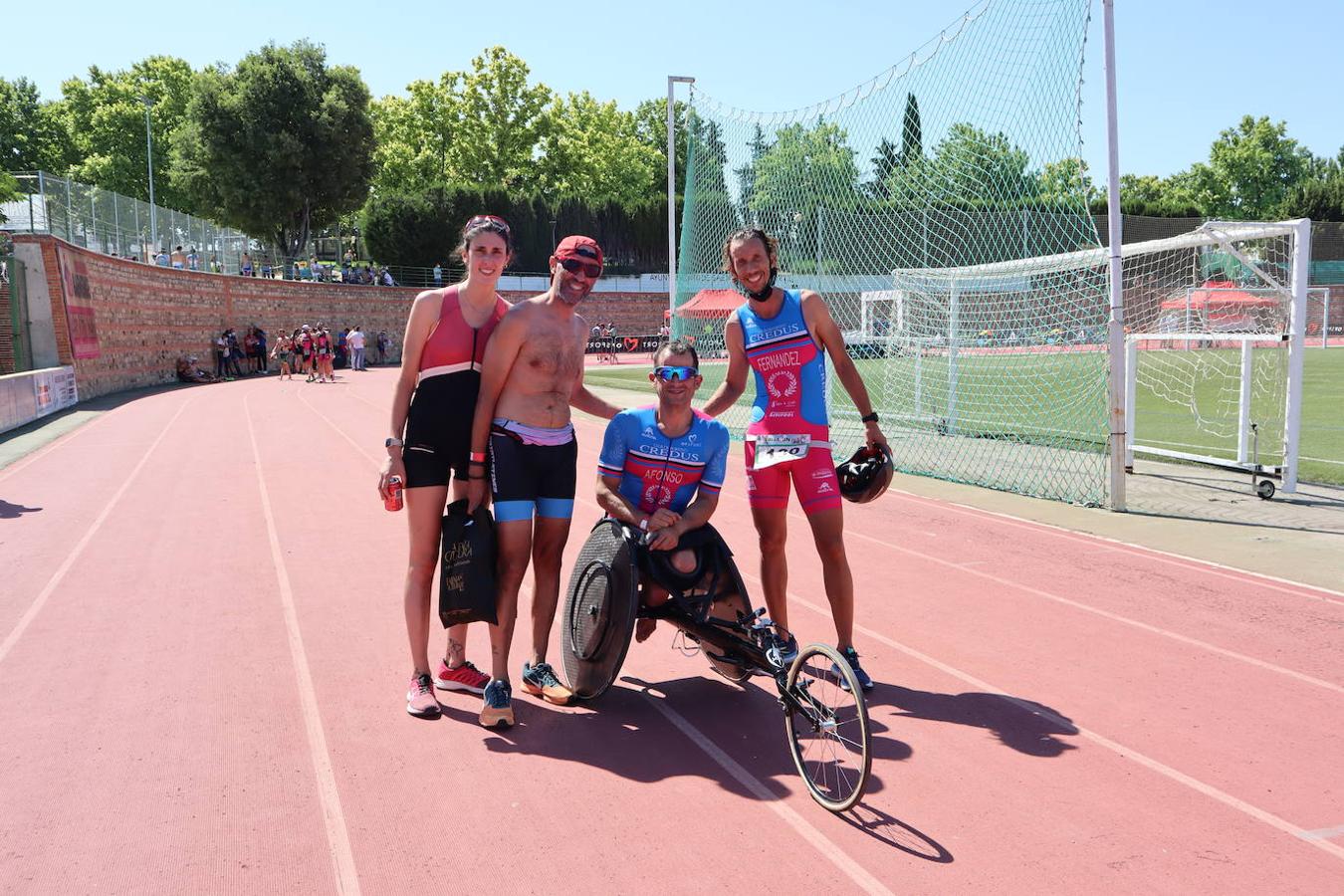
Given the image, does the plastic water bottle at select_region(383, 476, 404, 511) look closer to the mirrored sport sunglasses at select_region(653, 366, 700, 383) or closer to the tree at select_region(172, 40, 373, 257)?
the mirrored sport sunglasses at select_region(653, 366, 700, 383)

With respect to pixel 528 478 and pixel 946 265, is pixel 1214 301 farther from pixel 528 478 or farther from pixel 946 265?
pixel 528 478

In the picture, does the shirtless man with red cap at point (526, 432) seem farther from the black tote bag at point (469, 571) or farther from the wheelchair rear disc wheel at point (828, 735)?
the wheelchair rear disc wheel at point (828, 735)

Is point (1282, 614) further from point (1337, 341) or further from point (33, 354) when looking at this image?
point (1337, 341)

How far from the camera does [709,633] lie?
4.16 meters

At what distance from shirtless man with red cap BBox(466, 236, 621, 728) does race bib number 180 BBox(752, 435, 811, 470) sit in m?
0.85

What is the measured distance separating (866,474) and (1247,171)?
91922 mm

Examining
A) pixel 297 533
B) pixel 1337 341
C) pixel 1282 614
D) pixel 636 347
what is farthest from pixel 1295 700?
pixel 1337 341

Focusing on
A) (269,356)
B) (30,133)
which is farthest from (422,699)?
(30,133)

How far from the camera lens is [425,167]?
66.9 meters

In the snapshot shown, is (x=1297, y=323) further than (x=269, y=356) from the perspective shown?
No

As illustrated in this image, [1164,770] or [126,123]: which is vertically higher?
[126,123]

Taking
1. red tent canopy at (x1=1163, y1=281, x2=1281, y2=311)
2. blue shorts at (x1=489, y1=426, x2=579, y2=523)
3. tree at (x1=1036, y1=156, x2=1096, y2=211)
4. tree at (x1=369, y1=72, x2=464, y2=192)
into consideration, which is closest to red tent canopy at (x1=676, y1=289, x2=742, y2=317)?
tree at (x1=1036, y1=156, x2=1096, y2=211)

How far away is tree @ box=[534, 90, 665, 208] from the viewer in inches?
2731

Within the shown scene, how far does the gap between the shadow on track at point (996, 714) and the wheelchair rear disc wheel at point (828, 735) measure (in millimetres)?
626
